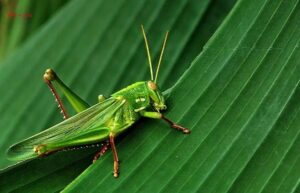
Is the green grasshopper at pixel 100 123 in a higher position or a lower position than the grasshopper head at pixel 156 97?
lower

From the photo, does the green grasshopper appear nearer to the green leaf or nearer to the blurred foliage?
the green leaf

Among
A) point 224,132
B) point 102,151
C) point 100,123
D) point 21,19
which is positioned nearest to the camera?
point 224,132

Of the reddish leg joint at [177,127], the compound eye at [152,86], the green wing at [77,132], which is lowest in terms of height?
the green wing at [77,132]

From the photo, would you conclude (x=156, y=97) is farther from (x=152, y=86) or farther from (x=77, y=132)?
A: (x=77, y=132)

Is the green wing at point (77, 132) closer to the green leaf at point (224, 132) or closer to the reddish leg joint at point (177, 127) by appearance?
the green leaf at point (224, 132)

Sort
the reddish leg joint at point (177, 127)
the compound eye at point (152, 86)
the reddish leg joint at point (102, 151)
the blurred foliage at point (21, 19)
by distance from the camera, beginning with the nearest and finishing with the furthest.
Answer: the reddish leg joint at point (177, 127) → the reddish leg joint at point (102, 151) → the compound eye at point (152, 86) → the blurred foliage at point (21, 19)

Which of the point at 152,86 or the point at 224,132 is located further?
the point at 152,86

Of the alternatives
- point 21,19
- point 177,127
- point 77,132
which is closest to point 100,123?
point 77,132

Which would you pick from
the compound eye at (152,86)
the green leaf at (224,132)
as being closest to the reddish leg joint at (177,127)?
the green leaf at (224,132)

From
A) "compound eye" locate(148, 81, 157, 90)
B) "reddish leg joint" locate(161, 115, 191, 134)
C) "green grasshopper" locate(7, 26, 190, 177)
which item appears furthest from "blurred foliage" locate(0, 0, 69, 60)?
"reddish leg joint" locate(161, 115, 191, 134)
